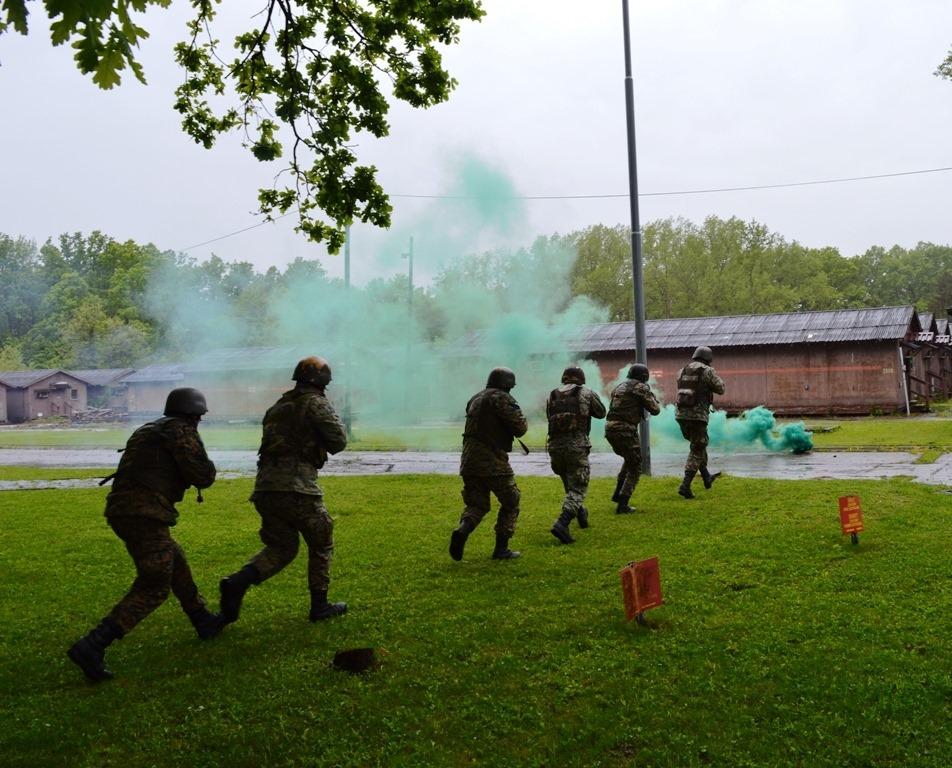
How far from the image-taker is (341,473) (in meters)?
17.3

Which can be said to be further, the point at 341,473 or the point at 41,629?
the point at 341,473

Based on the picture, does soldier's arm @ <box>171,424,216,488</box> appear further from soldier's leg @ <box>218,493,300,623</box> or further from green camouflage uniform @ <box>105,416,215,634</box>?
soldier's leg @ <box>218,493,300,623</box>

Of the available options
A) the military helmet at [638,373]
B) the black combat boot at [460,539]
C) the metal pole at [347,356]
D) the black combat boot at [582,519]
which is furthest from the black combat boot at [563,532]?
the metal pole at [347,356]

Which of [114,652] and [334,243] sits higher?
[334,243]

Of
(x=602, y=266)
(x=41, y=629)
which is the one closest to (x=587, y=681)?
(x=41, y=629)

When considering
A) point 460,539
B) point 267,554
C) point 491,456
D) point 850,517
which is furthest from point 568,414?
point 267,554

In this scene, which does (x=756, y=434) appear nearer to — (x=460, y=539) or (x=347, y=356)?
(x=460, y=539)

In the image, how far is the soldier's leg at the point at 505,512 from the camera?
7.93 meters

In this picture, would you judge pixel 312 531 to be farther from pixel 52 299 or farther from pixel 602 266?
pixel 52 299

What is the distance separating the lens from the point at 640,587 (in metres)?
5.54

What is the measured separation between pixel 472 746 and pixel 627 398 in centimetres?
727

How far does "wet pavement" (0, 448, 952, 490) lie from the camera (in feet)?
46.2

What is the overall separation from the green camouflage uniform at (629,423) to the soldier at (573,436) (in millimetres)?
1209

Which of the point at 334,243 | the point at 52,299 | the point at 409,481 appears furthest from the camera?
the point at 52,299
